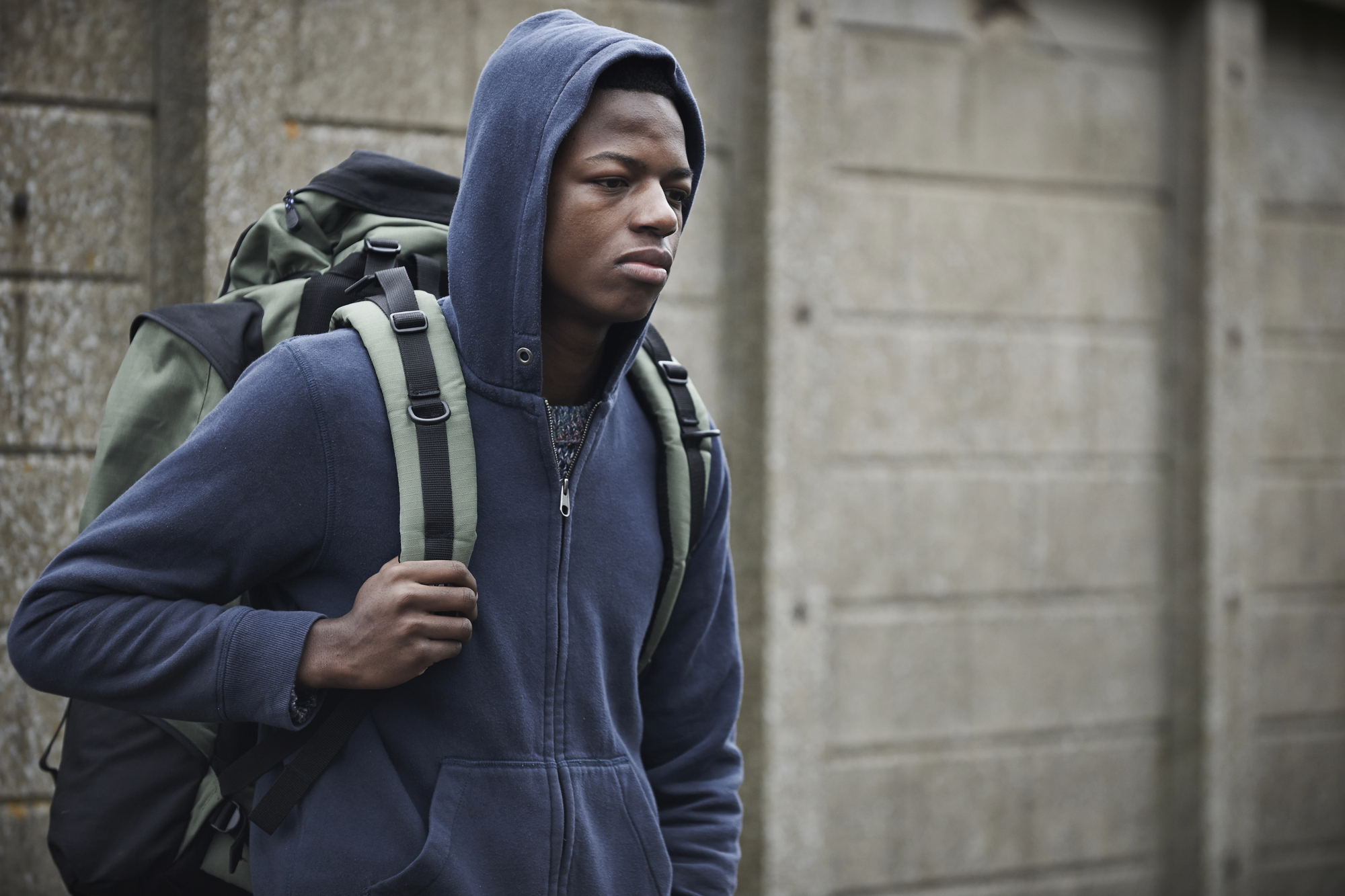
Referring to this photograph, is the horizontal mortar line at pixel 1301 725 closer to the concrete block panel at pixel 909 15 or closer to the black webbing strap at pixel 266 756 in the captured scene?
the concrete block panel at pixel 909 15

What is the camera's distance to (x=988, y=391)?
4117 millimetres

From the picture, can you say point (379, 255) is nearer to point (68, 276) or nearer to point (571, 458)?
point (571, 458)

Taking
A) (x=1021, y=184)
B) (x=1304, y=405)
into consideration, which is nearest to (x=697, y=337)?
(x=1021, y=184)

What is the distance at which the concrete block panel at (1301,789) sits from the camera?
15.2ft

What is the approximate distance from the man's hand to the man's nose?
0.52 m

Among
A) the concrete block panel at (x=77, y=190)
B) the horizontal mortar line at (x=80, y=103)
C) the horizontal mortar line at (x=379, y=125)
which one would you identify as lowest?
the concrete block panel at (x=77, y=190)

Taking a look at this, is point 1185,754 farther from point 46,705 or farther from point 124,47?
point 124,47

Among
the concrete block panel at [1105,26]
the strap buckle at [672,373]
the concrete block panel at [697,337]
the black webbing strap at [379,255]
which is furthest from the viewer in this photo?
the concrete block panel at [1105,26]

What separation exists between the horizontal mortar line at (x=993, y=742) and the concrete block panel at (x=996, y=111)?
77.9 inches

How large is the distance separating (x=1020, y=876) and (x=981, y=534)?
49.4 inches

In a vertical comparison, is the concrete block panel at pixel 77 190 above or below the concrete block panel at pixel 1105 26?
below

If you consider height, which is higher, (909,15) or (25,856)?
(909,15)

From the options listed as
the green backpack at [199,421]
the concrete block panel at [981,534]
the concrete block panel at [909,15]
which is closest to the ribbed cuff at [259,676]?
the green backpack at [199,421]

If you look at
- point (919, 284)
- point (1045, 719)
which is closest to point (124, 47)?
point (919, 284)
